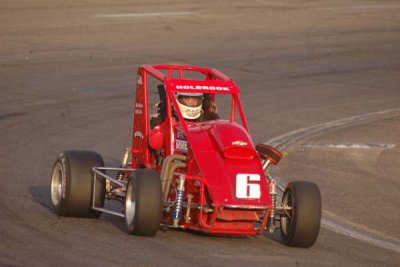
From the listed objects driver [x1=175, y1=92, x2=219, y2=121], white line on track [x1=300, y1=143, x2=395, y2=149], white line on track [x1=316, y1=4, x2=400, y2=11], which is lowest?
white line on track [x1=300, y1=143, x2=395, y2=149]

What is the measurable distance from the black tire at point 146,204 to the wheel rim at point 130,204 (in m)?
0.06

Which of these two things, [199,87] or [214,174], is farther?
[199,87]

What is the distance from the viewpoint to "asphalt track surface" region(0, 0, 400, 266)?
1052cm

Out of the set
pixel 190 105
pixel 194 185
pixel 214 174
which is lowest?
pixel 194 185

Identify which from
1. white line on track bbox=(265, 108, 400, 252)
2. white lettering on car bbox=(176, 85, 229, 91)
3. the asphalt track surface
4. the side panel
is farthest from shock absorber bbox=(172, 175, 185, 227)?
white line on track bbox=(265, 108, 400, 252)

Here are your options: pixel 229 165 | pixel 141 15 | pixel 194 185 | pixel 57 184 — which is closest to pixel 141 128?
pixel 57 184

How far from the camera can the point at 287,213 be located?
428 inches

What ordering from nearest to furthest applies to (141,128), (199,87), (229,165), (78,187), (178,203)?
(178,203) → (229,165) → (78,187) → (199,87) → (141,128)

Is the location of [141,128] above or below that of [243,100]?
below

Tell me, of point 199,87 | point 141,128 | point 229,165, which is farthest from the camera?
point 141,128

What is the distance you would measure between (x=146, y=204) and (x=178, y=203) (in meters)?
0.40

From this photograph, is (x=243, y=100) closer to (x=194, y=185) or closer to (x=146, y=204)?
(x=194, y=185)

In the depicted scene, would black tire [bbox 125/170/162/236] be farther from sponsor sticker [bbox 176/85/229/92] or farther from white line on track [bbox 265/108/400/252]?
white line on track [bbox 265/108/400/252]

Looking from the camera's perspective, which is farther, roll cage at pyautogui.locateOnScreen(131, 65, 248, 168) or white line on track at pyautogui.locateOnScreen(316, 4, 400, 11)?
white line on track at pyautogui.locateOnScreen(316, 4, 400, 11)
